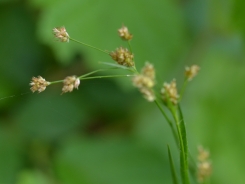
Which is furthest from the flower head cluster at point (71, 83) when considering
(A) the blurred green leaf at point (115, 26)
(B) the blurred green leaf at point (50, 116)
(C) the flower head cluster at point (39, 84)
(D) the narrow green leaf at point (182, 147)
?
(B) the blurred green leaf at point (50, 116)

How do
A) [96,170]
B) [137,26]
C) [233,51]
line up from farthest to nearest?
[233,51], [137,26], [96,170]

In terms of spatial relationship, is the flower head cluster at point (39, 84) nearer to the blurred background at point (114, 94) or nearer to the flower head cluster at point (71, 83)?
the flower head cluster at point (71, 83)

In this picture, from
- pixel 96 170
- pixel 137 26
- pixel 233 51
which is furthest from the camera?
pixel 233 51

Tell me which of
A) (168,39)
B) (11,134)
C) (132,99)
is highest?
(168,39)

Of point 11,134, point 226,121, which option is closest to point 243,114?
point 226,121

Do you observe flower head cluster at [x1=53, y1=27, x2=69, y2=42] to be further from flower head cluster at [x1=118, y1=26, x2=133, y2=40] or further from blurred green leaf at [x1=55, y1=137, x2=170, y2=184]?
blurred green leaf at [x1=55, y1=137, x2=170, y2=184]

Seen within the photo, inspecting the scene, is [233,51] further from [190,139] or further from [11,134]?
[11,134]
